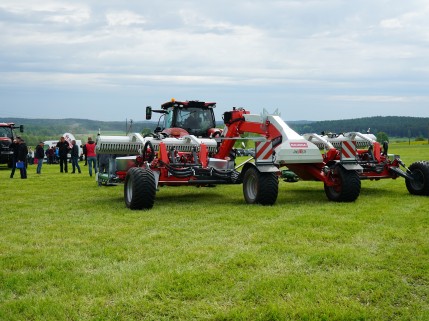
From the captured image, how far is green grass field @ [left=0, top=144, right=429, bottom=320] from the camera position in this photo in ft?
15.8

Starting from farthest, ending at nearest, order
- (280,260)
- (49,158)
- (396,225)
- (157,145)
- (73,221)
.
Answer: (49,158)
(157,145)
(73,221)
(396,225)
(280,260)

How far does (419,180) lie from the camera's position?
41.9 ft

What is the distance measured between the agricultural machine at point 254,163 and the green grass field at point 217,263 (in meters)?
0.59

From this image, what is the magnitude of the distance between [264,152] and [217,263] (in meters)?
5.04

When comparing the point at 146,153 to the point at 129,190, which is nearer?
the point at 129,190

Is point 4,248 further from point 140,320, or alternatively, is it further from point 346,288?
point 346,288

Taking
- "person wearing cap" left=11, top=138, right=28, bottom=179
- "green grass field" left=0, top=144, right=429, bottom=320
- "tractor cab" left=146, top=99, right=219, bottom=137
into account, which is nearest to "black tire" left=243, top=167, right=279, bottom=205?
"green grass field" left=0, top=144, right=429, bottom=320

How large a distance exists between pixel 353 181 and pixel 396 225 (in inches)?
104

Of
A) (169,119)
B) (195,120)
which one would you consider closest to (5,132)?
(169,119)

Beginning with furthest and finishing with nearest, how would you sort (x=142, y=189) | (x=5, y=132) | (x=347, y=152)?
(x=5, y=132), (x=347, y=152), (x=142, y=189)

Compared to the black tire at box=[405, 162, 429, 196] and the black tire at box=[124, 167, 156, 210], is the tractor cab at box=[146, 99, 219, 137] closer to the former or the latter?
the black tire at box=[124, 167, 156, 210]

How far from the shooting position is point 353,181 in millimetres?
11164

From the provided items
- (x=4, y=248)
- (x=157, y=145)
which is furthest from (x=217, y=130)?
(x=4, y=248)

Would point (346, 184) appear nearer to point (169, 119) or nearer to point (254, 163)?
point (254, 163)
